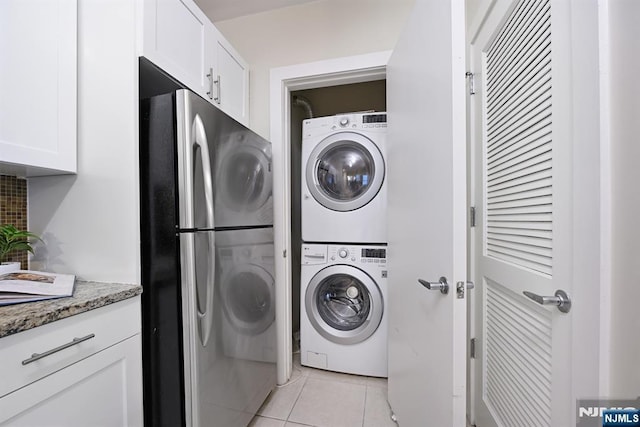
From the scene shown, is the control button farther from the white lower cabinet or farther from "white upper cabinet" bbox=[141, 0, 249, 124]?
"white upper cabinet" bbox=[141, 0, 249, 124]

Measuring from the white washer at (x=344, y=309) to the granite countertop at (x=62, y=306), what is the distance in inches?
44.3

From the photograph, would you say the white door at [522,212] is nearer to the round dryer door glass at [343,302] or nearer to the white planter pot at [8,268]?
Result: the round dryer door glass at [343,302]

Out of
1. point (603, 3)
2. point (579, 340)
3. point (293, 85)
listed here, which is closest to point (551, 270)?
point (579, 340)

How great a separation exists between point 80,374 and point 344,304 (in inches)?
57.7

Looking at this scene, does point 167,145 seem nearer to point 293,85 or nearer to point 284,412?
point 293,85

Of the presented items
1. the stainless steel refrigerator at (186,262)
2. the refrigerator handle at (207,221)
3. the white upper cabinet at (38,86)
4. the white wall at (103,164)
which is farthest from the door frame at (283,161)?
the white upper cabinet at (38,86)

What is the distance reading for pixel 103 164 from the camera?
929mm

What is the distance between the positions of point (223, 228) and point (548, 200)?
119 cm

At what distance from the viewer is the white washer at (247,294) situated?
1.08 metres

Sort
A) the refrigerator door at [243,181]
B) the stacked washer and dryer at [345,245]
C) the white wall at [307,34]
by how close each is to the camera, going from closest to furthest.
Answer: the refrigerator door at [243,181]
the white wall at [307,34]
the stacked washer and dryer at [345,245]

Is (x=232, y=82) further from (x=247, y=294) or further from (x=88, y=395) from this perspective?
(x=88, y=395)

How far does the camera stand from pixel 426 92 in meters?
0.97

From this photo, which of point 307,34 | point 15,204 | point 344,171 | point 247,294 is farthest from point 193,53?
point 247,294

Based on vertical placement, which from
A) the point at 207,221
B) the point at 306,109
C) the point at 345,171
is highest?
the point at 306,109
